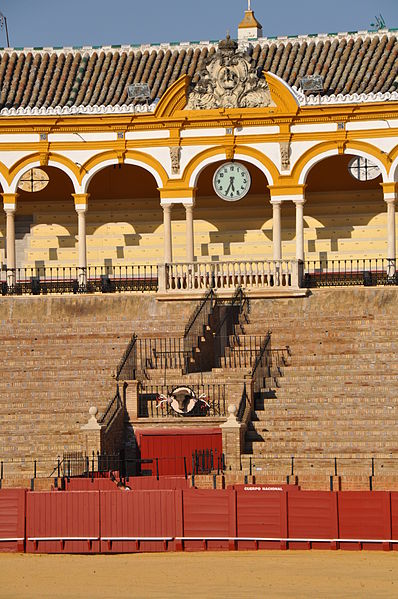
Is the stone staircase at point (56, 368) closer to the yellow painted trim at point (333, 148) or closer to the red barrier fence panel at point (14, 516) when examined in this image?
the red barrier fence panel at point (14, 516)

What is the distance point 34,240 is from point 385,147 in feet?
45.6

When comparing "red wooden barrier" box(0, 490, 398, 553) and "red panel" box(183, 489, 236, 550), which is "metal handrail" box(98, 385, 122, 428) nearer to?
"red wooden barrier" box(0, 490, 398, 553)

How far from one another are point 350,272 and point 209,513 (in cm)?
2292

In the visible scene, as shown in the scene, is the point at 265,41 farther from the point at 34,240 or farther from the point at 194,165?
the point at 34,240

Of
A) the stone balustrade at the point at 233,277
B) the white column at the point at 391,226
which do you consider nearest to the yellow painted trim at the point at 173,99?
the stone balustrade at the point at 233,277


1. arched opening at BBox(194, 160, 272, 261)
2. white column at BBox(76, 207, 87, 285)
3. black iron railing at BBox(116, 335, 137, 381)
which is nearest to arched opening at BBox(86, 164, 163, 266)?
arched opening at BBox(194, 160, 272, 261)

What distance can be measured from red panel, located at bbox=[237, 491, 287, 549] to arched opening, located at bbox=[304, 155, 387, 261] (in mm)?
24609

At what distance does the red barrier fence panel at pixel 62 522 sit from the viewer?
39906 mm

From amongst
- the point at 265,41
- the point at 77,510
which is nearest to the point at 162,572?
the point at 77,510

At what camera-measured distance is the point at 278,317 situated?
55.7m

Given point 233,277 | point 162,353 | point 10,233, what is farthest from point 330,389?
point 10,233

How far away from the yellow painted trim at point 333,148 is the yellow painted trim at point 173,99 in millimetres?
4662

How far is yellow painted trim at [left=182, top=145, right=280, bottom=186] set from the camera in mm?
61344

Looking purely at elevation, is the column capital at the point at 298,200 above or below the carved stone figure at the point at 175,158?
below
